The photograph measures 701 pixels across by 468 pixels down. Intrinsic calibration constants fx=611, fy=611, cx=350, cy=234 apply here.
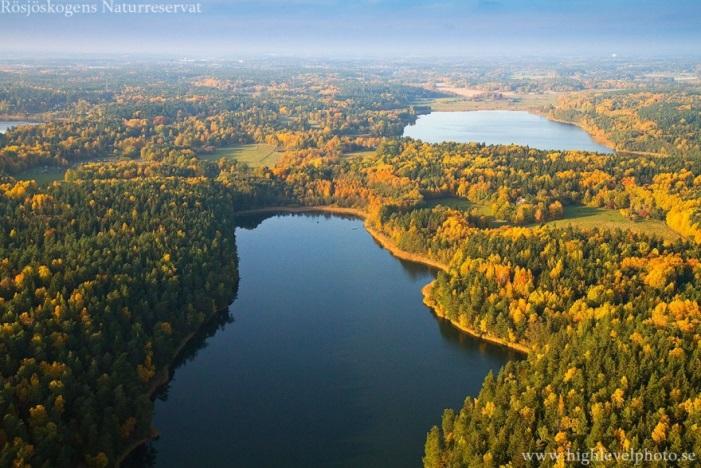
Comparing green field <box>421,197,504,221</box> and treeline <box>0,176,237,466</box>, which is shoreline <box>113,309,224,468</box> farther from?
green field <box>421,197,504,221</box>

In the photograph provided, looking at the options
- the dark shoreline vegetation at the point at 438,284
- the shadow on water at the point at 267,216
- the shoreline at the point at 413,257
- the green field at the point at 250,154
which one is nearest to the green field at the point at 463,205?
the dark shoreline vegetation at the point at 438,284

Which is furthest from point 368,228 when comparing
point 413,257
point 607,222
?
point 607,222

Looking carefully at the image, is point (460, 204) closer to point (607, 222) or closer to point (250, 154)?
point (607, 222)

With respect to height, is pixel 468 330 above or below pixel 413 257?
below

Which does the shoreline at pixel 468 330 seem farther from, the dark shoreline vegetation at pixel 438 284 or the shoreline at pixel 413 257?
the dark shoreline vegetation at pixel 438 284

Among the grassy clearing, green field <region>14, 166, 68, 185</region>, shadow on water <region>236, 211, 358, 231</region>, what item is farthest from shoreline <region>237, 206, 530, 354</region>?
green field <region>14, 166, 68, 185</region>

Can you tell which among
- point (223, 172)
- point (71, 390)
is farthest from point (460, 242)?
point (223, 172)

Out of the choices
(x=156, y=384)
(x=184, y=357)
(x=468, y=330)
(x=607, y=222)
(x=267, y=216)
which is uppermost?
(x=607, y=222)
